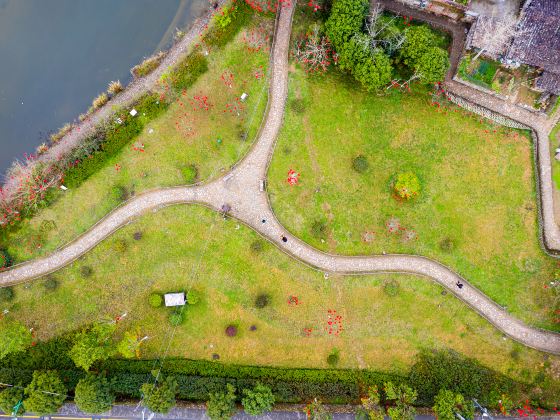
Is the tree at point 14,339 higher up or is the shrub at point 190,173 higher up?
the shrub at point 190,173

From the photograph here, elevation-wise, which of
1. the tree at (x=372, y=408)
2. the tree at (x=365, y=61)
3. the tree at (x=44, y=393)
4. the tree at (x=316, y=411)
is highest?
the tree at (x=365, y=61)

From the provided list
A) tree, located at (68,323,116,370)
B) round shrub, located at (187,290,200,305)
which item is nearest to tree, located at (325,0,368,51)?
round shrub, located at (187,290,200,305)

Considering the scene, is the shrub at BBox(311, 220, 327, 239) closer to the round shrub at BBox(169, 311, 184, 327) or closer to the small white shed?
the small white shed

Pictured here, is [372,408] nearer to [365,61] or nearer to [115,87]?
[365,61]

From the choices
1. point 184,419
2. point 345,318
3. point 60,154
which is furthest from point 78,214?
point 345,318

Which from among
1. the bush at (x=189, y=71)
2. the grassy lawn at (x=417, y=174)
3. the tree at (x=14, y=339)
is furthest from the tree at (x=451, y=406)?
the tree at (x=14, y=339)

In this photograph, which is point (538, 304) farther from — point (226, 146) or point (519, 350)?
point (226, 146)

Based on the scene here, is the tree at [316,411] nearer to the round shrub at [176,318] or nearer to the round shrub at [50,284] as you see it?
the round shrub at [176,318]
